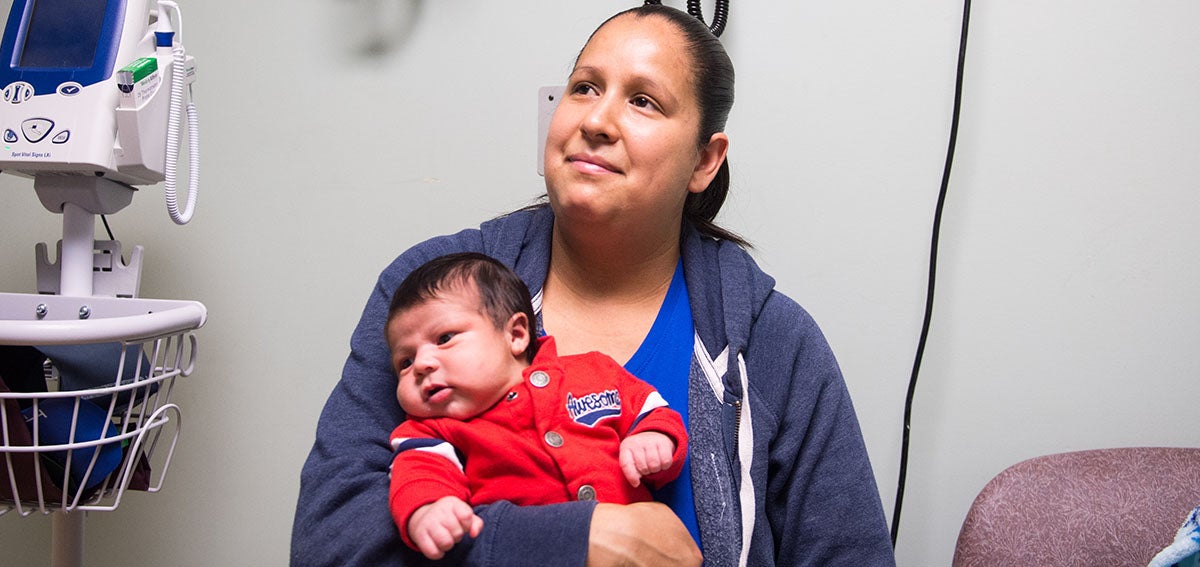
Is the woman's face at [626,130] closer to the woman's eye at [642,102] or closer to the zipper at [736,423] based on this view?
the woman's eye at [642,102]

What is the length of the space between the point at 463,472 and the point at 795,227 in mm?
841

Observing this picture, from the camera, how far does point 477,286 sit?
1.00m

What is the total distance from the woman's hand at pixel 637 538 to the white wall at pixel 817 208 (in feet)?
2.27

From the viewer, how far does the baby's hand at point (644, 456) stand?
0.90 m

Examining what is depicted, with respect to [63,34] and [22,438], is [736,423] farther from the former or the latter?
[63,34]

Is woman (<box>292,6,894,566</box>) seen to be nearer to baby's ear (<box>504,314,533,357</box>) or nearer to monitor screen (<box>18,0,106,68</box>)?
baby's ear (<box>504,314,533,357</box>)

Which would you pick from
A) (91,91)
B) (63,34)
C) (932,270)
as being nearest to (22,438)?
(91,91)

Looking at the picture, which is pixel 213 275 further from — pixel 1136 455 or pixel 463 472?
pixel 1136 455

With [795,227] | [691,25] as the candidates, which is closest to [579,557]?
[691,25]

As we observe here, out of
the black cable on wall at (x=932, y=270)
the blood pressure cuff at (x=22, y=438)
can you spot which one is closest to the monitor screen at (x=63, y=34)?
the blood pressure cuff at (x=22, y=438)

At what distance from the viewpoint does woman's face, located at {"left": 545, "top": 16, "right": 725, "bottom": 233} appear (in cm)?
107

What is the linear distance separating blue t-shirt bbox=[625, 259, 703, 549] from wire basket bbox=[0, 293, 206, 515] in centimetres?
72

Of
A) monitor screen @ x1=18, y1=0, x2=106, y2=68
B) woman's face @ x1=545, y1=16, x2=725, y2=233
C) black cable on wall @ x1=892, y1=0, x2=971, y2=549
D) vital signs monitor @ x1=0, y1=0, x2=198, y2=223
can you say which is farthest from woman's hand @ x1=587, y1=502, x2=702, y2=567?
monitor screen @ x1=18, y1=0, x2=106, y2=68

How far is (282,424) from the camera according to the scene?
1.70 meters
